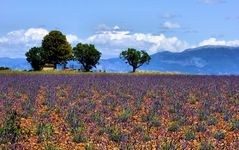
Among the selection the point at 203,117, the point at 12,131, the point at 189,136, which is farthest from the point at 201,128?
the point at 12,131

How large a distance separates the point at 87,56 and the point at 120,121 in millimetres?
65731

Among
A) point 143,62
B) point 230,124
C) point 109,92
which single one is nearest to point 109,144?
point 230,124

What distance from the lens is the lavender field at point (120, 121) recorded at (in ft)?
33.3

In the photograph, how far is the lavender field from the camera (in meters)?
10.1

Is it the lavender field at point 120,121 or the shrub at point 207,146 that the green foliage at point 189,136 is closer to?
the lavender field at point 120,121

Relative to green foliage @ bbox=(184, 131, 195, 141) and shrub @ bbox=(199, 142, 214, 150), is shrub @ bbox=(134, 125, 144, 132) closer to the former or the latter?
green foliage @ bbox=(184, 131, 195, 141)

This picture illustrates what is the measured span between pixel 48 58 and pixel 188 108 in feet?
209

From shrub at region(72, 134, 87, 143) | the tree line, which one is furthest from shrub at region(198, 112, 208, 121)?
the tree line

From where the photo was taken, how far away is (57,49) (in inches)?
3049

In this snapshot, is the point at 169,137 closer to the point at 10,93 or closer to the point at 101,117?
the point at 101,117

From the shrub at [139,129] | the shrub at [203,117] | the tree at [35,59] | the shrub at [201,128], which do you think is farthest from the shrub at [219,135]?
the tree at [35,59]

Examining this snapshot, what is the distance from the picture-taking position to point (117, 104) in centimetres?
1619

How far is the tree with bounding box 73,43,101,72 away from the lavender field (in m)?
59.1

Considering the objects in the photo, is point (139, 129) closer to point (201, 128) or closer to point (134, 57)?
point (201, 128)
